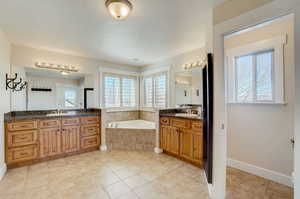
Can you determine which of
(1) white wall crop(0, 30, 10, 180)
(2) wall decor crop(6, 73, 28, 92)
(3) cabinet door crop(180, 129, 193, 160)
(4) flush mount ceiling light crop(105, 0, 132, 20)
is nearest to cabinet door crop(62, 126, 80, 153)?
(1) white wall crop(0, 30, 10, 180)

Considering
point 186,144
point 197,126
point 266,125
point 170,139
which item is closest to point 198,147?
point 186,144

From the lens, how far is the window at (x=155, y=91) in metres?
4.33

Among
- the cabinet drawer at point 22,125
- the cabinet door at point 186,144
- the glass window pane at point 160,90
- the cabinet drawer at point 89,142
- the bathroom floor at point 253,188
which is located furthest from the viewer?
the glass window pane at point 160,90

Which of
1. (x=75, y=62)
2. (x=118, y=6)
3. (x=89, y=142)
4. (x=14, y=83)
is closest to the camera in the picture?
(x=118, y=6)

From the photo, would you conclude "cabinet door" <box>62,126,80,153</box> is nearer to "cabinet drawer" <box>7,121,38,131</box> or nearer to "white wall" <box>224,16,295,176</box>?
"cabinet drawer" <box>7,121,38,131</box>

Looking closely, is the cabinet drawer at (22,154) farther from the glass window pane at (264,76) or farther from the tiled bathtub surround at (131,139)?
the glass window pane at (264,76)

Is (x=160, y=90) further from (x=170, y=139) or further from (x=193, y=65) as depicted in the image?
(x=170, y=139)

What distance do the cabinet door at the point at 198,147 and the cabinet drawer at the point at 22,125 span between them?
3.21 metres

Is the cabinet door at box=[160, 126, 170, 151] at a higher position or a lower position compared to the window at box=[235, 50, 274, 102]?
lower

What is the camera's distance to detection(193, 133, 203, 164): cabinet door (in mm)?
2695

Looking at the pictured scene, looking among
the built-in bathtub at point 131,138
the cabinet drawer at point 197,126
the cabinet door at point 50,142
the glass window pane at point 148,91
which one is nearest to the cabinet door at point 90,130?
the built-in bathtub at point 131,138

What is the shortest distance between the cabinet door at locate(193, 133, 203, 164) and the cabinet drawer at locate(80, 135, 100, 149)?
2.43m

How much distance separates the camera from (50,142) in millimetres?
3148

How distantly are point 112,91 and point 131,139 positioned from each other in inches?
65.6
